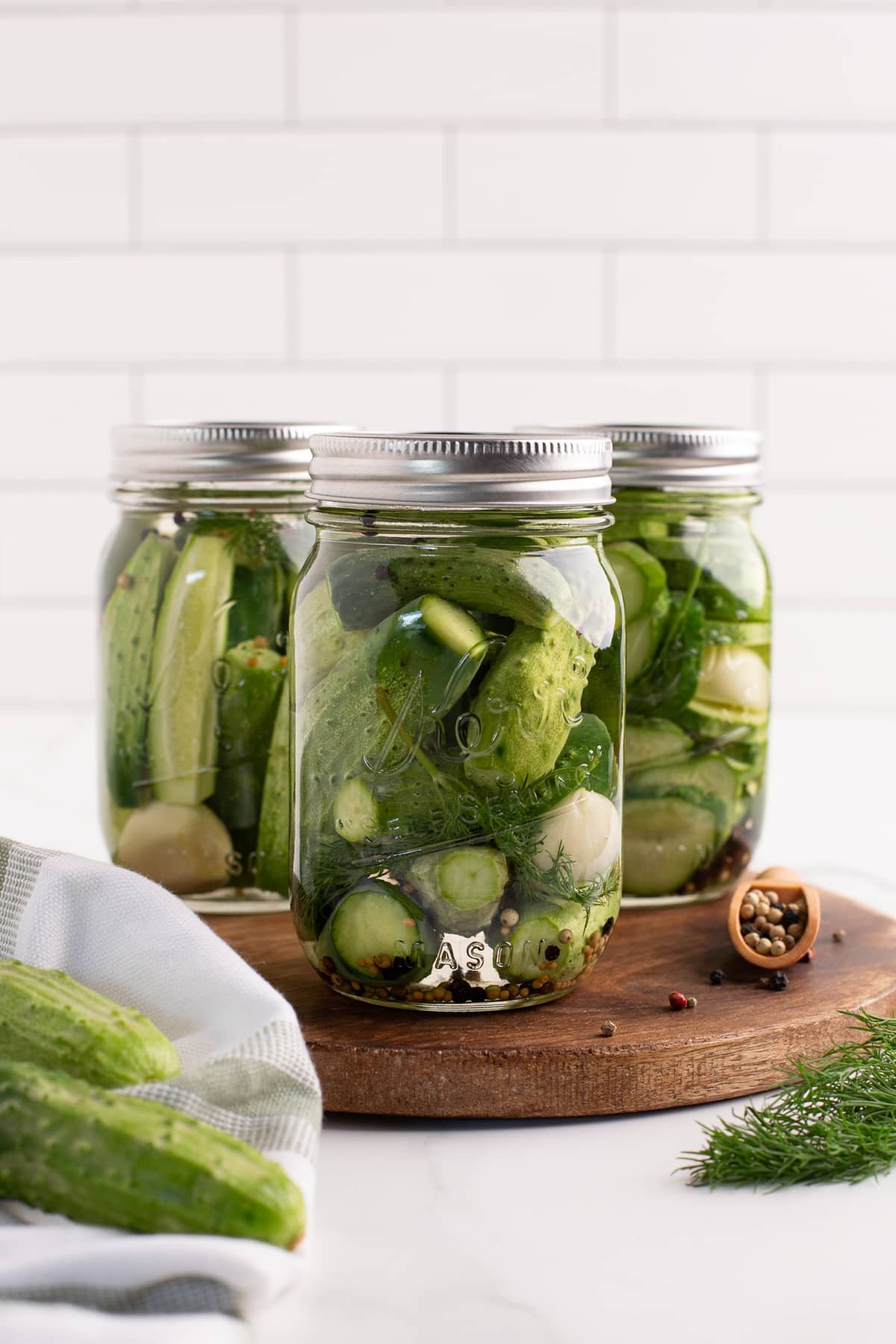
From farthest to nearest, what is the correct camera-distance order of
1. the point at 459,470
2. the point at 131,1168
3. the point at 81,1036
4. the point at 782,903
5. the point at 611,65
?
the point at 611,65 → the point at 782,903 → the point at 459,470 → the point at 81,1036 → the point at 131,1168

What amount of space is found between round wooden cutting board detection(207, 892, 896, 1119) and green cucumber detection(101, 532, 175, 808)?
19cm

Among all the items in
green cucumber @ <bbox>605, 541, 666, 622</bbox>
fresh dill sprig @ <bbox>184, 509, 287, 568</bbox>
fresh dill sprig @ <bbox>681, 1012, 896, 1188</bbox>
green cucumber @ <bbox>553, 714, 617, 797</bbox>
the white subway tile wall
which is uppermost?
the white subway tile wall

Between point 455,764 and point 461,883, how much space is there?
7 centimetres

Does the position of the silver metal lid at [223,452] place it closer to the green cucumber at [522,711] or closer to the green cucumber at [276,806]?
the green cucumber at [276,806]

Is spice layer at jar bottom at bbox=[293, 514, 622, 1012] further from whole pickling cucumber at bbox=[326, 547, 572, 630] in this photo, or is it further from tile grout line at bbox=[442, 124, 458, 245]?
tile grout line at bbox=[442, 124, 458, 245]

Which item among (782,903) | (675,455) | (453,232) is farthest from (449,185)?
(782,903)

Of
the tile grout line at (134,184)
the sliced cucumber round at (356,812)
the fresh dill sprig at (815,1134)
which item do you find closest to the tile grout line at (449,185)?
the tile grout line at (134,184)

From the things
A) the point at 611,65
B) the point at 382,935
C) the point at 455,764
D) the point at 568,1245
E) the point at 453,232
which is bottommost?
the point at 568,1245

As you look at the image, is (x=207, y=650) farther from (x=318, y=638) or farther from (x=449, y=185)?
(x=449, y=185)

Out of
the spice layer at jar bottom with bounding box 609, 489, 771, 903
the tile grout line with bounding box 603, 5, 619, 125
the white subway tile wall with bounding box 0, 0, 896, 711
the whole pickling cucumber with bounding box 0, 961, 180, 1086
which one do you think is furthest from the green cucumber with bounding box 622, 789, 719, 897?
the tile grout line with bounding box 603, 5, 619, 125

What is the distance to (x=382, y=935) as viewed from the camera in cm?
91

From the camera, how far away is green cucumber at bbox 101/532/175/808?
114cm

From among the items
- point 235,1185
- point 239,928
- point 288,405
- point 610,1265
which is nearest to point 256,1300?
point 235,1185

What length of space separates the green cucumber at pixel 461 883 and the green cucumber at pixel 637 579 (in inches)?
12.3
